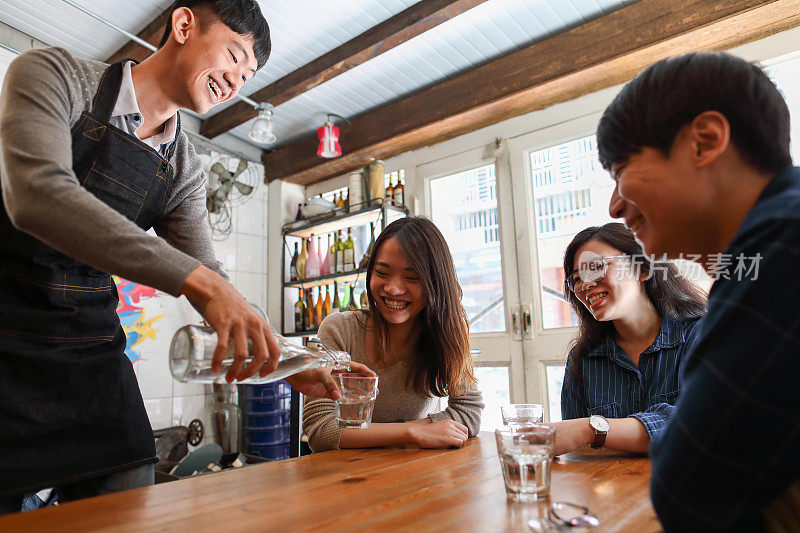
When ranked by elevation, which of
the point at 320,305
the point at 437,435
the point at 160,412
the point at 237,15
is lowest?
the point at 160,412

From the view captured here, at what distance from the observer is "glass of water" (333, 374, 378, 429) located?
1058 millimetres

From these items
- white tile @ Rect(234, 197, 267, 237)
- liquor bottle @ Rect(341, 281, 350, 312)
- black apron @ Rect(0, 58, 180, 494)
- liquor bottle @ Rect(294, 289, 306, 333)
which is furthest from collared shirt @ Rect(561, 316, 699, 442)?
white tile @ Rect(234, 197, 267, 237)

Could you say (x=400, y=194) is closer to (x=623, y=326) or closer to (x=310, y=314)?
(x=310, y=314)

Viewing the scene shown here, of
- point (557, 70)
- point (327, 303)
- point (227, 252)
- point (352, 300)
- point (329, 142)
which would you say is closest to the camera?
point (557, 70)

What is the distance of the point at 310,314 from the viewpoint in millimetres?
4297

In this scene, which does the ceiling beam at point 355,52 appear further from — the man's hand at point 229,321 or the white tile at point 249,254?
the man's hand at point 229,321

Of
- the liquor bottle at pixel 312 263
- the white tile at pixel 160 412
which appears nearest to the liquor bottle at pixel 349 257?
the liquor bottle at pixel 312 263

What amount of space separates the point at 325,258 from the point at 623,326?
306 cm

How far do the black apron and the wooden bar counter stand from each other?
320mm

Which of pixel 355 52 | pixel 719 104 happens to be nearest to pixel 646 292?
pixel 719 104

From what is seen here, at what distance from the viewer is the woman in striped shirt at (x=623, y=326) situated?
1500mm

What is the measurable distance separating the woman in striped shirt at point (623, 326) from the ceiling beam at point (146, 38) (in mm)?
2572

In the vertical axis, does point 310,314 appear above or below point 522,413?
above

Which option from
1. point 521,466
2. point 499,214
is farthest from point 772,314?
point 499,214
